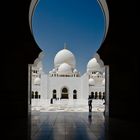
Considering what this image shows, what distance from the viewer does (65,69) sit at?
3947 centimetres

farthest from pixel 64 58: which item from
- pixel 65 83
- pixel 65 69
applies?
pixel 65 83

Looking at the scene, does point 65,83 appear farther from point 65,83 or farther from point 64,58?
point 64,58

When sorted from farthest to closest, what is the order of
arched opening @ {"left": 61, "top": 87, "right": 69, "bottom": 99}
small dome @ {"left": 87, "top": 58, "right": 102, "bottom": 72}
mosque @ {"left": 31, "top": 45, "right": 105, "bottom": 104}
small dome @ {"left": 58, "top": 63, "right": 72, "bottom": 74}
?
1. small dome @ {"left": 87, "top": 58, "right": 102, "bottom": 72}
2. small dome @ {"left": 58, "top": 63, "right": 72, "bottom": 74}
3. arched opening @ {"left": 61, "top": 87, "right": 69, "bottom": 99}
4. mosque @ {"left": 31, "top": 45, "right": 105, "bottom": 104}

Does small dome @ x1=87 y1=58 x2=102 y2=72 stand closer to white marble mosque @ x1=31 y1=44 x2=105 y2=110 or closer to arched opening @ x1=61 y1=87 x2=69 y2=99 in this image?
white marble mosque @ x1=31 y1=44 x2=105 y2=110

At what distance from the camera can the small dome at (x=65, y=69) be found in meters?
39.4

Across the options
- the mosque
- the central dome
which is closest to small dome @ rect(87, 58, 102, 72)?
the mosque

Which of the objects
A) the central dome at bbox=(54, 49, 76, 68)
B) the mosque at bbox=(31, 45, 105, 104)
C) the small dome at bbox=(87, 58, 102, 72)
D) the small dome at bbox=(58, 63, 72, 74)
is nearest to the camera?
the mosque at bbox=(31, 45, 105, 104)

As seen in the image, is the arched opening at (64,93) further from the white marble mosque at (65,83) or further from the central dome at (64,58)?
the central dome at (64,58)

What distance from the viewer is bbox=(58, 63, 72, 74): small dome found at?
39.4m
